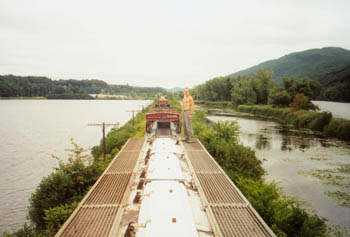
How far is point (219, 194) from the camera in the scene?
5.87m

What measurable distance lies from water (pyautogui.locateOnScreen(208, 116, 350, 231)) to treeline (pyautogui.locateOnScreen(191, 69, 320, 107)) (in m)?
26.7

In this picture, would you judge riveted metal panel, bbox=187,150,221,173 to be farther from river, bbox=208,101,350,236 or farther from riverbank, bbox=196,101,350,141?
riverbank, bbox=196,101,350,141

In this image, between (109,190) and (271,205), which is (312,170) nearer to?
(271,205)

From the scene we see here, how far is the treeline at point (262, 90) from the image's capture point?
165 ft

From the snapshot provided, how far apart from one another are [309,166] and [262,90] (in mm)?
58119

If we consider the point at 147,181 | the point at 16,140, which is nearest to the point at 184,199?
the point at 147,181

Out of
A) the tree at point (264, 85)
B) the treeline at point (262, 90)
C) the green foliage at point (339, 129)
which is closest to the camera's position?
the green foliage at point (339, 129)

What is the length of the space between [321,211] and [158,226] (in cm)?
983

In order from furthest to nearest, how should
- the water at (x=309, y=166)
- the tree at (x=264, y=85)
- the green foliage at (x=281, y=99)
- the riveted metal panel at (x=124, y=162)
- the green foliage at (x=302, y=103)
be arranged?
the tree at (x=264, y=85) → the green foliage at (x=281, y=99) → the green foliage at (x=302, y=103) → the water at (x=309, y=166) → the riveted metal panel at (x=124, y=162)

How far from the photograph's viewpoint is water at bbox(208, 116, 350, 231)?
1012 centimetres

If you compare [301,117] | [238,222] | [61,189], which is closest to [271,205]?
[238,222]

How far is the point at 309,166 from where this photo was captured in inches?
606

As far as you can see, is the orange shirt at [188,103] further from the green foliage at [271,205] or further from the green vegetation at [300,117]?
the green vegetation at [300,117]

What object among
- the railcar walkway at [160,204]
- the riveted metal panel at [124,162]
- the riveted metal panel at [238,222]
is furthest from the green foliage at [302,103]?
the riveted metal panel at [238,222]
